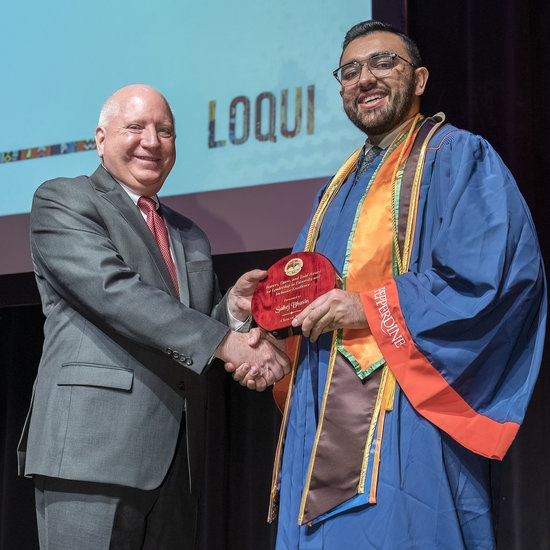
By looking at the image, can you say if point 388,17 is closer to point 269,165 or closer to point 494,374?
point 269,165

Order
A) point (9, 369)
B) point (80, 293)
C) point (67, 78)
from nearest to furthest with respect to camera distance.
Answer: point (80, 293) < point (67, 78) < point (9, 369)

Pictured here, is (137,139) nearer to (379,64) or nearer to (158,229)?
(158,229)

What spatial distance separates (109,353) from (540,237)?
5.30 feet

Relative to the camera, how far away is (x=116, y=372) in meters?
1.99

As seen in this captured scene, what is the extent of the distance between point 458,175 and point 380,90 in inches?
15.9

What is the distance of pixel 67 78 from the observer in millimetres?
3264

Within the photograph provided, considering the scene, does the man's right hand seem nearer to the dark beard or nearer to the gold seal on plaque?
A: the gold seal on plaque

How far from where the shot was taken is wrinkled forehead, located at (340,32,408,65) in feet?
6.98

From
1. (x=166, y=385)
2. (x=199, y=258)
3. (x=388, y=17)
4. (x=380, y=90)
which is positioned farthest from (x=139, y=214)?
(x=388, y=17)

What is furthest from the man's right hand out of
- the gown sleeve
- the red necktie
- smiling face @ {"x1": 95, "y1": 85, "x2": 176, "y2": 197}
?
smiling face @ {"x1": 95, "y1": 85, "x2": 176, "y2": 197}

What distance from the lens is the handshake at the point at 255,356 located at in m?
2.06

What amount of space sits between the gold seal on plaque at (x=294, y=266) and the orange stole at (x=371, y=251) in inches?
4.2

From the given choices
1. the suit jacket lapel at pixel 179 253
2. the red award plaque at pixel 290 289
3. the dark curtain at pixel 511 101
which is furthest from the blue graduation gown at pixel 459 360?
the dark curtain at pixel 511 101

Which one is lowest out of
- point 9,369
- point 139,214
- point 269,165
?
point 9,369
